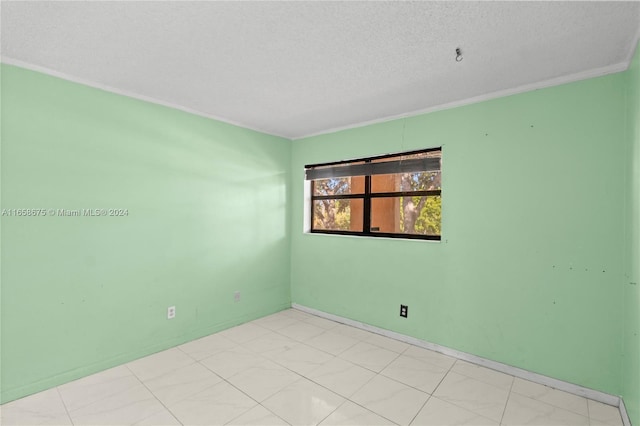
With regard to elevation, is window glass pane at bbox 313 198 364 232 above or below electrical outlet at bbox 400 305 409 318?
above

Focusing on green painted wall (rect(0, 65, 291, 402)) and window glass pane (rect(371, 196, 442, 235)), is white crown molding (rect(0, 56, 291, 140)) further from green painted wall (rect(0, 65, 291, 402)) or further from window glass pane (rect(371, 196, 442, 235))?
window glass pane (rect(371, 196, 442, 235))

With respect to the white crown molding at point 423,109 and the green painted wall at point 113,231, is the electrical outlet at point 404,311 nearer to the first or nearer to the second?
the green painted wall at point 113,231

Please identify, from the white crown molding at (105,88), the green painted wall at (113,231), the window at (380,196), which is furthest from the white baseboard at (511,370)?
the white crown molding at (105,88)

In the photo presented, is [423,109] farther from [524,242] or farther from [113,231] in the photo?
[113,231]

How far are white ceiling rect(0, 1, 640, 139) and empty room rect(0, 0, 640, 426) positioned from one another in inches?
0.6

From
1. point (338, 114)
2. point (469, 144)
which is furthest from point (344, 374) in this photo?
point (338, 114)

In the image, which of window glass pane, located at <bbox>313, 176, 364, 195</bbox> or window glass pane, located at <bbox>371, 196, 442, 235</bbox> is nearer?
window glass pane, located at <bbox>371, 196, 442, 235</bbox>

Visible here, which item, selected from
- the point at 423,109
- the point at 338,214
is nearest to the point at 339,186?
the point at 338,214

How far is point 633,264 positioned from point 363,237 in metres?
2.16

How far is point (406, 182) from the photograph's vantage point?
3244mm

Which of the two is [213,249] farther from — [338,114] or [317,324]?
[338,114]

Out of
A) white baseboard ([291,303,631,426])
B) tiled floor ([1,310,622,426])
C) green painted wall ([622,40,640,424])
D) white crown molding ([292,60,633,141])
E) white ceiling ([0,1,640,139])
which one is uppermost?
white ceiling ([0,1,640,139])

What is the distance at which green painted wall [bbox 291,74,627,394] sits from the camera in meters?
2.15

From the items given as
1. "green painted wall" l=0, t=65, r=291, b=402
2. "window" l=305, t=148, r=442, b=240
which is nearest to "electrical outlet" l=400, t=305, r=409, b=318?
"window" l=305, t=148, r=442, b=240
